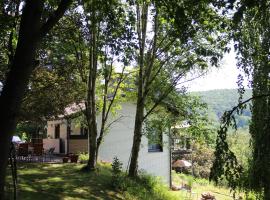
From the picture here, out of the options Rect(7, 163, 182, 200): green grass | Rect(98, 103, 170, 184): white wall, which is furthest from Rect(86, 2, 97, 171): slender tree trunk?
Rect(98, 103, 170, 184): white wall

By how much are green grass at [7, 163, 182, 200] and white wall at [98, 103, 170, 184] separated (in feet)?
22.6

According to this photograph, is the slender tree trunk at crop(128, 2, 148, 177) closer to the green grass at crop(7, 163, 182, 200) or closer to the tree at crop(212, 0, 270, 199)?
the green grass at crop(7, 163, 182, 200)

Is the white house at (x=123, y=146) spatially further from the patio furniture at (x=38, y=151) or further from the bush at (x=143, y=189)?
the bush at (x=143, y=189)

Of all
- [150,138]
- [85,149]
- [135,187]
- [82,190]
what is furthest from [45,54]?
[85,149]

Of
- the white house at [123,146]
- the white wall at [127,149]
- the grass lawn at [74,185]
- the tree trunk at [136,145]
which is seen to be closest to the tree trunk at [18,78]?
the grass lawn at [74,185]

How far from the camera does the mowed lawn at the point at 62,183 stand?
45.2 ft

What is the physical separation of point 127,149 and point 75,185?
1289 centimetres

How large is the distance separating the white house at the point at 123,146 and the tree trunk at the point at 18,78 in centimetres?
2002

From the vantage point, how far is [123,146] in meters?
Answer: 28.2

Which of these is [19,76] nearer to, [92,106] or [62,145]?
[92,106]

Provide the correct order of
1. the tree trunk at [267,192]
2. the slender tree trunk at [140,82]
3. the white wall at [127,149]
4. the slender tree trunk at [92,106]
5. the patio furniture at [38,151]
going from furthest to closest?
the white wall at [127,149], the patio furniture at [38,151], the slender tree trunk at [140,82], the slender tree trunk at [92,106], the tree trunk at [267,192]

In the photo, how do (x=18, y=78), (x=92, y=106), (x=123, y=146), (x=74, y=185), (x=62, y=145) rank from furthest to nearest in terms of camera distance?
(x=62, y=145) → (x=123, y=146) → (x=92, y=106) → (x=74, y=185) → (x=18, y=78)

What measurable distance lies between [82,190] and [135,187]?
2923mm

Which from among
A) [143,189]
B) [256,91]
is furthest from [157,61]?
[256,91]
